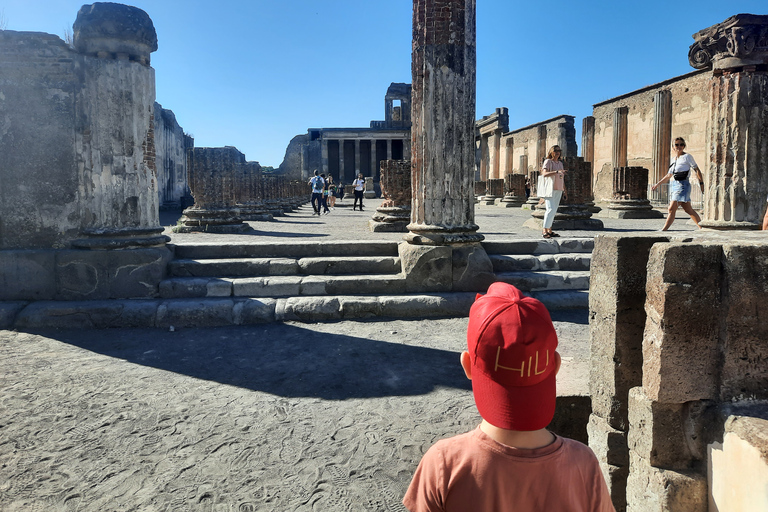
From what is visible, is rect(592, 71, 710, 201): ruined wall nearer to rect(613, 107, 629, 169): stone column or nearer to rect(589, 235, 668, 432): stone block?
rect(613, 107, 629, 169): stone column

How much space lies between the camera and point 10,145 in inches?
231

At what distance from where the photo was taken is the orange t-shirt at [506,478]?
1201mm

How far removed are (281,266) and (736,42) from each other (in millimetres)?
7464

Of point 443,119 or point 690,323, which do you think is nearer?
point 690,323

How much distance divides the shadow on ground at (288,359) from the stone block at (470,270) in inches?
66.9

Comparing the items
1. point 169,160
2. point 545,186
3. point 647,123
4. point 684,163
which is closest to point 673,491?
point 545,186

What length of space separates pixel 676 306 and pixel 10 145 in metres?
6.76

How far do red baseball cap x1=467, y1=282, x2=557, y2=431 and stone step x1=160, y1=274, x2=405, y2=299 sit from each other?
195 inches

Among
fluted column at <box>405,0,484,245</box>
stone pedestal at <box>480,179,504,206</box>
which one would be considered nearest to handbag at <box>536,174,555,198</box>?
fluted column at <box>405,0,484,245</box>

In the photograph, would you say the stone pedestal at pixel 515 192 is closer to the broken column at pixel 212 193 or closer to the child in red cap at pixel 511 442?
the broken column at pixel 212 193

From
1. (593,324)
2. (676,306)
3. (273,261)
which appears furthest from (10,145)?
(676,306)

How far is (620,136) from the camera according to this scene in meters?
23.9

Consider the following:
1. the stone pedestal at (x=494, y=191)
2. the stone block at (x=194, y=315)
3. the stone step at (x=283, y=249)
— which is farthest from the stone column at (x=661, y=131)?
the stone block at (x=194, y=315)

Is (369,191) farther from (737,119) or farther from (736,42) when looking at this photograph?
(736,42)
